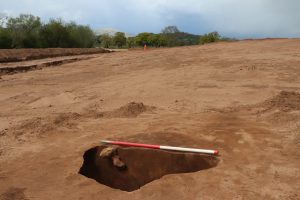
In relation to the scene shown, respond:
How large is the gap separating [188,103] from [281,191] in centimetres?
450

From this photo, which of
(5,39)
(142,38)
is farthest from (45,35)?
(142,38)

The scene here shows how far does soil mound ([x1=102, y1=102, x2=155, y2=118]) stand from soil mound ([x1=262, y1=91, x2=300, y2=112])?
248 centimetres

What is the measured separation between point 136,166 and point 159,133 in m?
0.88

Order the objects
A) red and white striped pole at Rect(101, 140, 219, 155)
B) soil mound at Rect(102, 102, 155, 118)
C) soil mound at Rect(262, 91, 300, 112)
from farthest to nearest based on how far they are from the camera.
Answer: soil mound at Rect(102, 102, 155, 118), soil mound at Rect(262, 91, 300, 112), red and white striped pole at Rect(101, 140, 219, 155)

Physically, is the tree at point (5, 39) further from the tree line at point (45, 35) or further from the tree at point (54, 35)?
the tree at point (54, 35)

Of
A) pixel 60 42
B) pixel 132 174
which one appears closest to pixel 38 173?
pixel 132 174

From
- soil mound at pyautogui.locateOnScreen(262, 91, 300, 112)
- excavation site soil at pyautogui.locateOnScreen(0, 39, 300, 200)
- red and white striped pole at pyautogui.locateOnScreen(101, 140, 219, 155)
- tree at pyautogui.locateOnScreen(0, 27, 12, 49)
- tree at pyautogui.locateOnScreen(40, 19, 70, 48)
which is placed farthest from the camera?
tree at pyautogui.locateOnScreen(40, 19, 70, 48)

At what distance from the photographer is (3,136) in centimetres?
648

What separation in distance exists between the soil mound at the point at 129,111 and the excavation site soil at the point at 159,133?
0.08 feet

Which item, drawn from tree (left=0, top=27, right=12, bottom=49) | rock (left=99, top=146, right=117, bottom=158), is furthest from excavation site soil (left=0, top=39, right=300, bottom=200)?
tree (left=0, top=27, right=12, bottom=49)

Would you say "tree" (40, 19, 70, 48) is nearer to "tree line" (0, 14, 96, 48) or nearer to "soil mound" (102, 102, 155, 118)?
"tree line" (0, 14, 96, 48)

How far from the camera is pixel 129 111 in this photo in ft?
25.2

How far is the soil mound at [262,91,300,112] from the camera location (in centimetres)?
724

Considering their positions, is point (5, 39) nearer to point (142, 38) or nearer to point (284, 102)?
point (142, 38)
